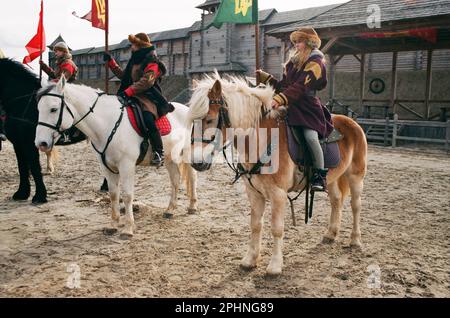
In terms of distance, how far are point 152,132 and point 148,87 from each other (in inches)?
25.2

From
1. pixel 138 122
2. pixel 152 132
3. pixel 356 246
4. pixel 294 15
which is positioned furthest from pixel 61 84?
pixel 294 15

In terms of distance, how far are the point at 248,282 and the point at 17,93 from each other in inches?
220

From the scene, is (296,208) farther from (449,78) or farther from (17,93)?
(449,78)

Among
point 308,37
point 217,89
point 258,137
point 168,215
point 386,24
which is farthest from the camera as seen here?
point 386,24

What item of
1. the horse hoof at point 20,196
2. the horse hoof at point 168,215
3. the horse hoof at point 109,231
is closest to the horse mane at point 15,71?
the horse hoof at point 20,196

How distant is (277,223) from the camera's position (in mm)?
3623

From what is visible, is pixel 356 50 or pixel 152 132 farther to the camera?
pixel 356 50

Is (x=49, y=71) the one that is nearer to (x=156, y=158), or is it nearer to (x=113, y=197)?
(x=156, y=158)

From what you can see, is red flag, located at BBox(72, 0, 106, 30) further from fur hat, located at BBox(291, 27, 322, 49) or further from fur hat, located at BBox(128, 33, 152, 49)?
fur hat, located at BBox(291, 27, 322, 49)

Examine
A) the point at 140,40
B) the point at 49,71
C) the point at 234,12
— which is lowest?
the point at 49,71

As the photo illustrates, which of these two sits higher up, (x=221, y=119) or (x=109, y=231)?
(x=221, y=119)

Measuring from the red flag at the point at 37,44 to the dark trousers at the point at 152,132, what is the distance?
5273 mm

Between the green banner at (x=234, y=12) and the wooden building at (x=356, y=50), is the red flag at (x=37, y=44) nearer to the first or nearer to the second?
the green banner at (x=234, y=12)

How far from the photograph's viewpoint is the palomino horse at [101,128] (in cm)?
A: 441
